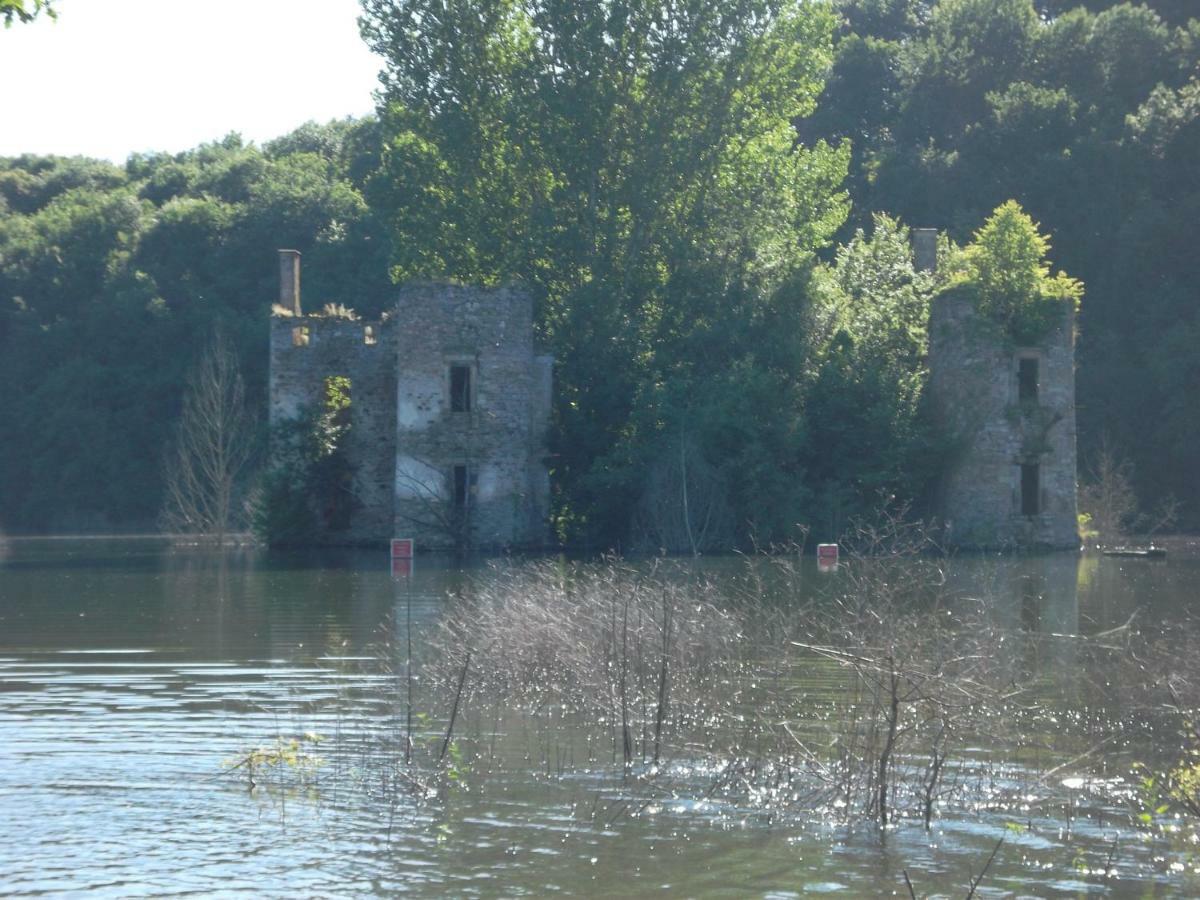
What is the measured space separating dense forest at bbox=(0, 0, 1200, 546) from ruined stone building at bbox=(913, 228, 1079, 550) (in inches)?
33.8

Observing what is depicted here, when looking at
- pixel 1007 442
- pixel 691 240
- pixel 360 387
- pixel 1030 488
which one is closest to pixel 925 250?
pixel 691 240

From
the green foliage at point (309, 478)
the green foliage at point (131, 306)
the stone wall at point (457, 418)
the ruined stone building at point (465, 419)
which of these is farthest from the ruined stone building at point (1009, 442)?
the green foliage at point (131, 306)

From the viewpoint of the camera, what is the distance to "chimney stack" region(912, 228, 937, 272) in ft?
125

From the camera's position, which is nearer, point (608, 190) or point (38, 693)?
point (38, 693)

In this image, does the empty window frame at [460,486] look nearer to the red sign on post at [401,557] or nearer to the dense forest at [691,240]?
the dense forest at [691,240]

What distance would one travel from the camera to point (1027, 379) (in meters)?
34.9

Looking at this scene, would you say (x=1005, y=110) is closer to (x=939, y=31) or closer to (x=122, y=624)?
(x=939, y=31)

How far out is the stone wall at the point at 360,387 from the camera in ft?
119

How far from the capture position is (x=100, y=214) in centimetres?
5553

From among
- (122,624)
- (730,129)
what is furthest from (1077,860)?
(730,129)

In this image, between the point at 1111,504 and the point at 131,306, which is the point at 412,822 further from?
the point at 131,306

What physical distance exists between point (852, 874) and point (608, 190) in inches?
1216

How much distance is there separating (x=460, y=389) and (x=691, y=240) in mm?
6695

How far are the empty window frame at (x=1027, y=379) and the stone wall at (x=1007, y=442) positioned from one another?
10cm
